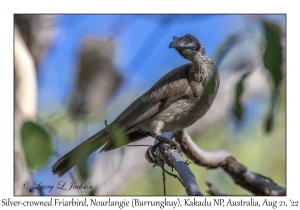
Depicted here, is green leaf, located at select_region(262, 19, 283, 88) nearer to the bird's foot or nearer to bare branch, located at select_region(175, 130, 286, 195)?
the bird's foot

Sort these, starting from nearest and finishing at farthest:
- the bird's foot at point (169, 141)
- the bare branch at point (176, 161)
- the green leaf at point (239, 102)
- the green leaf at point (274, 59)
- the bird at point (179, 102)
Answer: the green leaf at point (274, 59)
the green leaf at point (239, 102)
the bare branch at point (176, 161)
the bird's foot at point (169, 141)
the bird at point (179, 102)

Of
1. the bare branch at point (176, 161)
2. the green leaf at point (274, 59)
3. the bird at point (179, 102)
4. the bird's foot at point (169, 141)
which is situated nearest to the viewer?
the green leaf at point (274, 59)

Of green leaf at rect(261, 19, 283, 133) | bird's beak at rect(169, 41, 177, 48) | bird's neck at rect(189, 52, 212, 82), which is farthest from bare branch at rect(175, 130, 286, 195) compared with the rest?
green leaf at rect(261, 19, 283, 133)

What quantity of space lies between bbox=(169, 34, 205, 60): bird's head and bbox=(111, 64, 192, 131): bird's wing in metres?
0.18

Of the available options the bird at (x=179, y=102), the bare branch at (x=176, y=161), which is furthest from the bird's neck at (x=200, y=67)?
the bare branch at (x=176, y=161)

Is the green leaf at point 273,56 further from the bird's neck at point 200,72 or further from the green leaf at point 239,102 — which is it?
the bird's neck at point 200,72

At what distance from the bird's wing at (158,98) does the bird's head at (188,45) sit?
6.9 inches

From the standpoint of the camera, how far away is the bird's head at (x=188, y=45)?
3.35m

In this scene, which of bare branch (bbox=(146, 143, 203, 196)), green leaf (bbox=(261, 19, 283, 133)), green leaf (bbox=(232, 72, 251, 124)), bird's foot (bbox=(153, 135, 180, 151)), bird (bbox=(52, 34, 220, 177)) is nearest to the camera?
green leaf (bbox=(261, 19, 283, 133))

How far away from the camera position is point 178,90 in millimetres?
3496

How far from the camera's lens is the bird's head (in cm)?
335

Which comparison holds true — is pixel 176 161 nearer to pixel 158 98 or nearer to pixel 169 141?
pixel 169 141

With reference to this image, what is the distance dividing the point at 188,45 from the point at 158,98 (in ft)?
1.66
